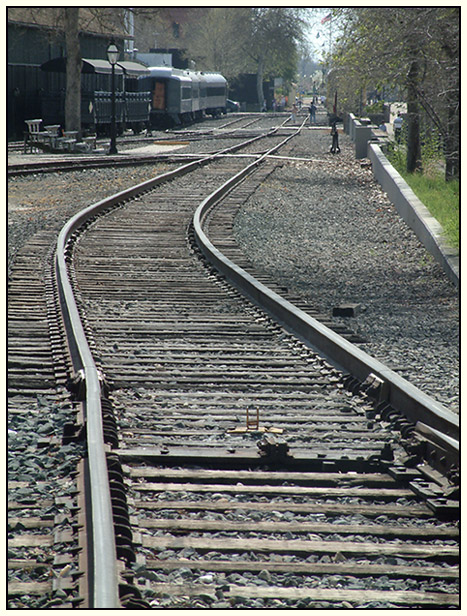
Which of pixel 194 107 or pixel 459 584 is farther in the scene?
pixel 194 107

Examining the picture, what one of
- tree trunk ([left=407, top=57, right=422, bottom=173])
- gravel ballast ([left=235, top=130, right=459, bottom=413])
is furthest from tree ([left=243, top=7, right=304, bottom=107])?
gravel ballast ([left=235, top=130, right=459, bottom=413])

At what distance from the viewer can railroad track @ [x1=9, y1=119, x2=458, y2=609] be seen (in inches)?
134

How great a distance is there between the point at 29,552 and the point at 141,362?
3.18 metres

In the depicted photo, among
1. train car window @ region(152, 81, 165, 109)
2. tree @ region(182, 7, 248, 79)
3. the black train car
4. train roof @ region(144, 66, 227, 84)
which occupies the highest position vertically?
tree @ region(182, 7, 248, 79)

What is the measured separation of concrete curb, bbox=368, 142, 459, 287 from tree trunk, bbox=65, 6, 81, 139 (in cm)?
1690

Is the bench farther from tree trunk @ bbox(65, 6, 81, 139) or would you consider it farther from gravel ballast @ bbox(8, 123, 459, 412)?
gravel ballast @ bbox(8, 123, 459, 412)

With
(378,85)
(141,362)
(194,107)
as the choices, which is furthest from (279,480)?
(194,107)

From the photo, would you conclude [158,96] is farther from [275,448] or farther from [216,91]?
[275,448]

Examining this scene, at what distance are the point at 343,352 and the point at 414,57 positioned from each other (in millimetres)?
11244

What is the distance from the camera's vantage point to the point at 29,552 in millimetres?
3594

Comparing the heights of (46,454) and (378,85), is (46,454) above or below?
below

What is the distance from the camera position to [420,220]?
1387cm

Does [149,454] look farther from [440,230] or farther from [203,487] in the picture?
[440,230]

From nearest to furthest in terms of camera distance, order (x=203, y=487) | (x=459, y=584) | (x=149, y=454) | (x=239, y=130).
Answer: (x=459, y=584), (x=203, y=487), (x=149, y=454), (x=239, y=130)
